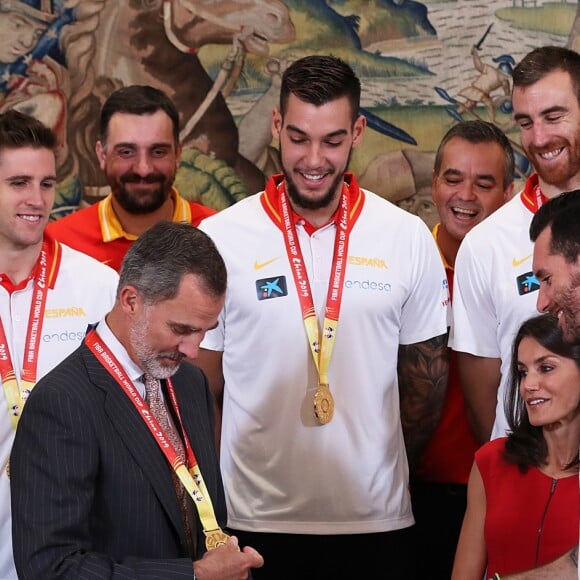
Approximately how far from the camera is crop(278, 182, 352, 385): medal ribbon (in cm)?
401

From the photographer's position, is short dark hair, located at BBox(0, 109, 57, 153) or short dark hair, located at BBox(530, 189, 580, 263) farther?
short dark hair, located at BBox(0, 109, 57, 153)

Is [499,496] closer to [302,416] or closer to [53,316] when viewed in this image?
[302,416]

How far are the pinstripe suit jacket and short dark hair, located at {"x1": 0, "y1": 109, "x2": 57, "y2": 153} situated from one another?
143 centimetres

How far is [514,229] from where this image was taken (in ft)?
13.8

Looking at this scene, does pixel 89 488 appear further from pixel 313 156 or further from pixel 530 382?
pixel 313 156

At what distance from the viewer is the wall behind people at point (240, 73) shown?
19.9 feet

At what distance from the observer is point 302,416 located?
13.3ft

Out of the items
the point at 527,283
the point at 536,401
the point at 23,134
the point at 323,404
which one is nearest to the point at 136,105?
the point at 23,134

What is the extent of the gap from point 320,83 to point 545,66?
2.74ft

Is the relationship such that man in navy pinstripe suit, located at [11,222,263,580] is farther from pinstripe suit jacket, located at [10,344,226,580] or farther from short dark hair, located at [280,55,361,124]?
short dark hair, located at [280,55,361,124]

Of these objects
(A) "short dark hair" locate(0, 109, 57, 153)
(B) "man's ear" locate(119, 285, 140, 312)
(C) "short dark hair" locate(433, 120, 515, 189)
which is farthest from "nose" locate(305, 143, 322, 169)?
(B) "man's ear" locate(119, 285, 140, 312)

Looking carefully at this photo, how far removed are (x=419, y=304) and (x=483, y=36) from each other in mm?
2327

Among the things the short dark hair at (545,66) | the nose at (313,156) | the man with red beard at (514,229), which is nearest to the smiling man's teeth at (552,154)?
the man with red beard at (514,229)

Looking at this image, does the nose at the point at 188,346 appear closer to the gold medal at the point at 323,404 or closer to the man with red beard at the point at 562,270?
the man with red beard at the point at 562,270
